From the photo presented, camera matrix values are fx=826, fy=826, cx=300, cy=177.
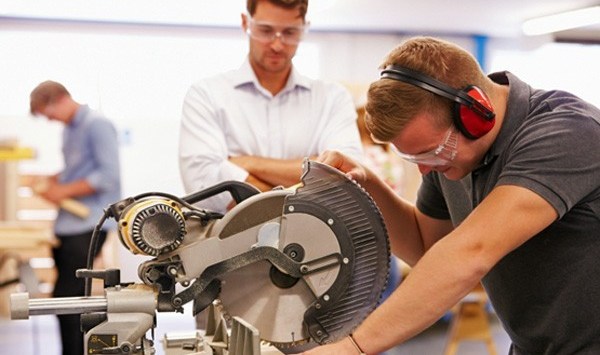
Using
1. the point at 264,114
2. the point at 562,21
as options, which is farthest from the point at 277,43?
the point at 562,21

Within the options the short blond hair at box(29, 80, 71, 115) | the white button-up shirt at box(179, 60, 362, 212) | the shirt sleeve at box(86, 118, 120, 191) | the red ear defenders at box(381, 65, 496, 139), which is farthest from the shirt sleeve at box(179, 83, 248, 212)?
the short blond hair at box(29, 80, 71, 115)

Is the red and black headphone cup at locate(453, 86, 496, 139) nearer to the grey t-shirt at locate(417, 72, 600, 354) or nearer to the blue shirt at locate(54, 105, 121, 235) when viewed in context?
the grey t-shirt at locate(417, 72, 600, 354)

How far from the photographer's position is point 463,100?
1.47 meters

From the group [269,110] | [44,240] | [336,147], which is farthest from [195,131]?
[44,240]

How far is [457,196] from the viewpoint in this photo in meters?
1.81

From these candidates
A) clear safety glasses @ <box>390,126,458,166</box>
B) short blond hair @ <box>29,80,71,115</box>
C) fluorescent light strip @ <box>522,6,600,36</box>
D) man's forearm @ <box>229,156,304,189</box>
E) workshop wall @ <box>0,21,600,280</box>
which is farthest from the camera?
fluorescent light strip @ <box>522,6,600,36</box>

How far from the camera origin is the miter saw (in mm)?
1393

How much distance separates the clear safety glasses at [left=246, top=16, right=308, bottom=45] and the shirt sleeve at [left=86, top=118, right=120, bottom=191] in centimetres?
176

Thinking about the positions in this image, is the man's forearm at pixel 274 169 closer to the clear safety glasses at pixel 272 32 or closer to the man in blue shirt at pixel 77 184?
the clear safety glasses at pixel 272 32

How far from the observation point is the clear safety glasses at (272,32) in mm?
2402

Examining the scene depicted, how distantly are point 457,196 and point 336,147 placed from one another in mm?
661

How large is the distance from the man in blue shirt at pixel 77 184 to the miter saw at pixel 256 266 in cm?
250

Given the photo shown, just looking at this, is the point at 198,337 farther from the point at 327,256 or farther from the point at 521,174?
the point at 521,174

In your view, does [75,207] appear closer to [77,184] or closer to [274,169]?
[77,184]
